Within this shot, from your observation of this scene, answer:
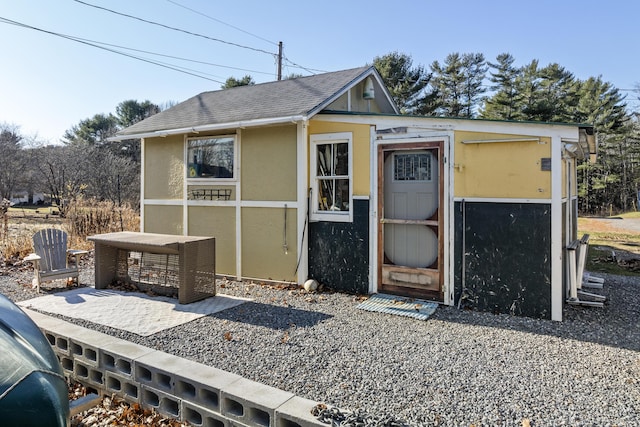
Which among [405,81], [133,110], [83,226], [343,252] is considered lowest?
[343,252]

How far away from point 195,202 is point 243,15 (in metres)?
7.79

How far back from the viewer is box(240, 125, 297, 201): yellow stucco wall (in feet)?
21.4

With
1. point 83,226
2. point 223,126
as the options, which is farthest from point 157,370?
point 83,226

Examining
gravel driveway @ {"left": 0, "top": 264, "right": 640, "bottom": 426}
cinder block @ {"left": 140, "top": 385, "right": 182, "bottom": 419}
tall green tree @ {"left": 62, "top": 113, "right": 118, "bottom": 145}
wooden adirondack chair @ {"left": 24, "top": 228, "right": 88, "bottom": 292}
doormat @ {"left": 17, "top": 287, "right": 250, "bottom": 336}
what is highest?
tall green tree @ {"left": 62, "top": 113, "right": 118, "bottom": 145}

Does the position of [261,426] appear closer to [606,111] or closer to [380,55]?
[380,55]

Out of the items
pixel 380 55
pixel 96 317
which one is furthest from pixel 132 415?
pixel 380 55

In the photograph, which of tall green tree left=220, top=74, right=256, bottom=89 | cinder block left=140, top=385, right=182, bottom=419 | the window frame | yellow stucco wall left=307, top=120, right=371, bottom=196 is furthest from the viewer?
tall green tree left=220, top=74, right=256, bottom=89

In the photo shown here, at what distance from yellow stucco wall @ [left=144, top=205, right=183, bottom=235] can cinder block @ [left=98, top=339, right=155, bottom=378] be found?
4329 millimetres

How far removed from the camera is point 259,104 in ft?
24.0

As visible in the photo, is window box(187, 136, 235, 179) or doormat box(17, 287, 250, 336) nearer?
doormat box(17, 287, 250, 336)

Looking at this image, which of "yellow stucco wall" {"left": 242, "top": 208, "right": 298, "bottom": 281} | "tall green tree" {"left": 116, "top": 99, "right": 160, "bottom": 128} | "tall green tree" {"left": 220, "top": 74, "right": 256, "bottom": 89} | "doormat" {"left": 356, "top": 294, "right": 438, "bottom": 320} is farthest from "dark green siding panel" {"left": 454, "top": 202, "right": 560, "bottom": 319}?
"tall green tree" {"left": 116, "top": 99, "right": 160, "bottom": 128}

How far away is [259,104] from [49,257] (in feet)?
14.9

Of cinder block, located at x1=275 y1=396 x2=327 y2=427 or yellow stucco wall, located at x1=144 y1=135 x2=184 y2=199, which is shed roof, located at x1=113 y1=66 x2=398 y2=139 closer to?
yellow stucco wall, located at x1=144 y1=135 x2=184 y2=199

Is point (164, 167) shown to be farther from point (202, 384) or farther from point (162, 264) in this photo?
point (202, 384)
